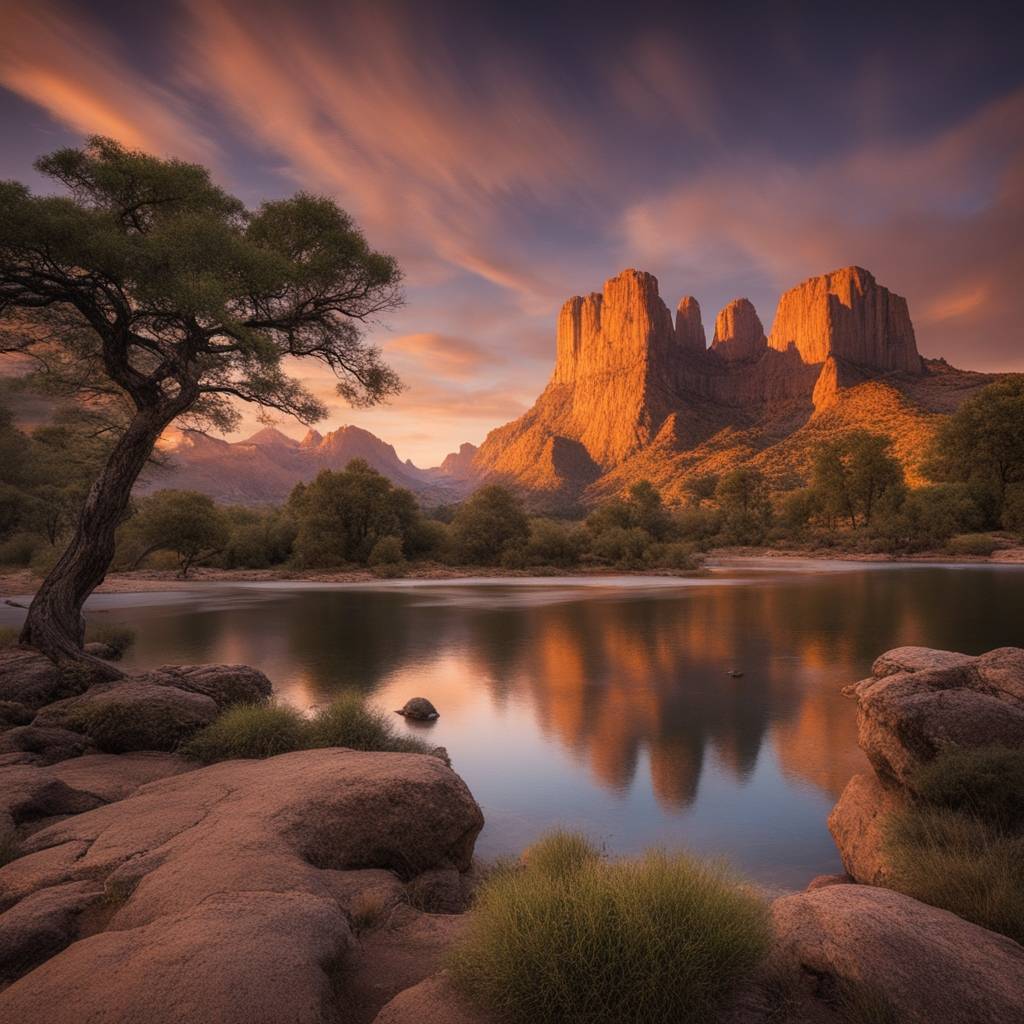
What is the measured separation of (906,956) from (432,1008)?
3.08 metres

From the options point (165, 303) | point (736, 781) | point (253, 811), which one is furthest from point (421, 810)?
point (165, 303)

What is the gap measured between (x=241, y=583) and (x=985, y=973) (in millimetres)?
59283

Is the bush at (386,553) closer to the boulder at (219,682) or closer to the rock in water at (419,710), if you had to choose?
the rock in water at (419,710)

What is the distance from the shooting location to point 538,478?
181m

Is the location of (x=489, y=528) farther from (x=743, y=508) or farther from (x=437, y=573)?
(x=743, y=508)

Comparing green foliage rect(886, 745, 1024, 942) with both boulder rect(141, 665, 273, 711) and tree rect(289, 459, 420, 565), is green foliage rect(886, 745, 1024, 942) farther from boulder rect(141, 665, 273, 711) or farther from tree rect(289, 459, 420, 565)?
tree rect(289, 459, 420, 565)

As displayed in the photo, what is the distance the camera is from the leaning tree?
11359mm

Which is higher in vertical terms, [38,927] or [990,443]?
[990,443]

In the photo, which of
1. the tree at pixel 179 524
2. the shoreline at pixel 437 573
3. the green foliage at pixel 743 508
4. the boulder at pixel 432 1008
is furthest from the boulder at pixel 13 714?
the green foliage at pixel 743 508

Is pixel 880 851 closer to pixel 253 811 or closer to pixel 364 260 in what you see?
pixel 253 811

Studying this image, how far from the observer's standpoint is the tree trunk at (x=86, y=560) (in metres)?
12.2

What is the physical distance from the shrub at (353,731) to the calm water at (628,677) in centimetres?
163

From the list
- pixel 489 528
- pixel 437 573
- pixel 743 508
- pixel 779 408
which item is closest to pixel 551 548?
pixel 489 528

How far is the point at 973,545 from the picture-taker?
62.9m
